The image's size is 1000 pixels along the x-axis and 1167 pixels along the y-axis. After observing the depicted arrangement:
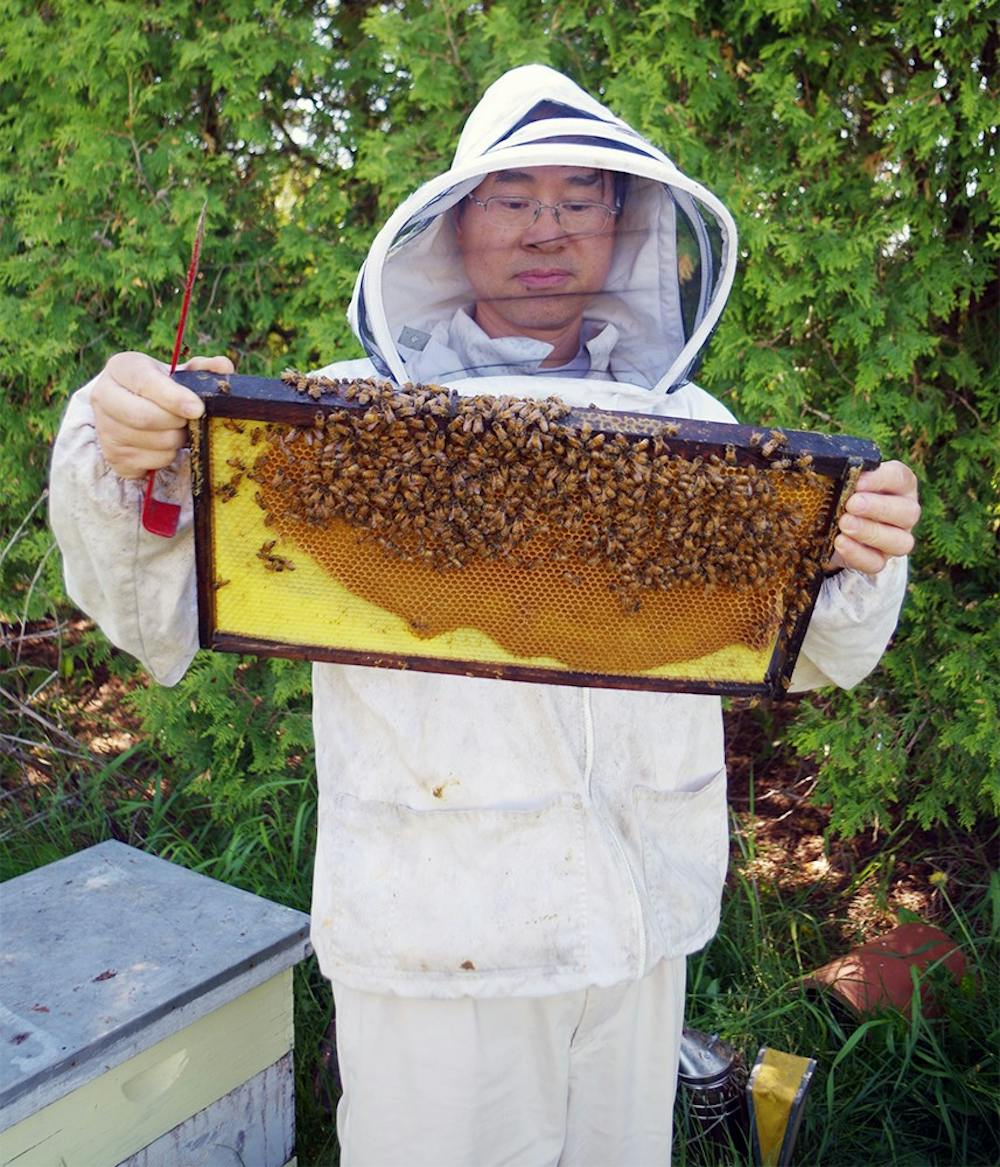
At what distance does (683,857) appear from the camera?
2.00 metres

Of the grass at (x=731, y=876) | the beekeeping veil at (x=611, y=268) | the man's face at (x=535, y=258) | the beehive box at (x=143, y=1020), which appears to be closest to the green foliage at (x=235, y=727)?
the grass at (x=731, y=876)

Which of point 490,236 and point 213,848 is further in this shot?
point 213,848

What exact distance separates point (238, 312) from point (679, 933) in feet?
9.77

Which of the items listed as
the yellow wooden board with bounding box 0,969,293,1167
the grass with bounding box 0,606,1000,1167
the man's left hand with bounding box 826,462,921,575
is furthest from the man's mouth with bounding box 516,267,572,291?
the grass with bounding box 0,606,1000,1167

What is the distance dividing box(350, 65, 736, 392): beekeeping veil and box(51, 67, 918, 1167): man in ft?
0.04

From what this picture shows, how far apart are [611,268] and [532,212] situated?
0.29 meters

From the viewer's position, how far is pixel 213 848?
149 inches

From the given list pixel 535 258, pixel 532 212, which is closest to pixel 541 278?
pixel 535 258

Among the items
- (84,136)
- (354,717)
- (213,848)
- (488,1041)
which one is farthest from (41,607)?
(488,1041)

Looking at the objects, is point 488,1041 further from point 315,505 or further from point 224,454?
point 224,454

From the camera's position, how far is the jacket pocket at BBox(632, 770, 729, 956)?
1.91 m

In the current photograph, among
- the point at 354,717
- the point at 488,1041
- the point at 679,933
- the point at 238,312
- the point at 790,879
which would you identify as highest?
the point at 238,312

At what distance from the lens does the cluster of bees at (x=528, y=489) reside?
1.58 meters

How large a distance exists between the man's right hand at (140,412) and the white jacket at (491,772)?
0.08 m
